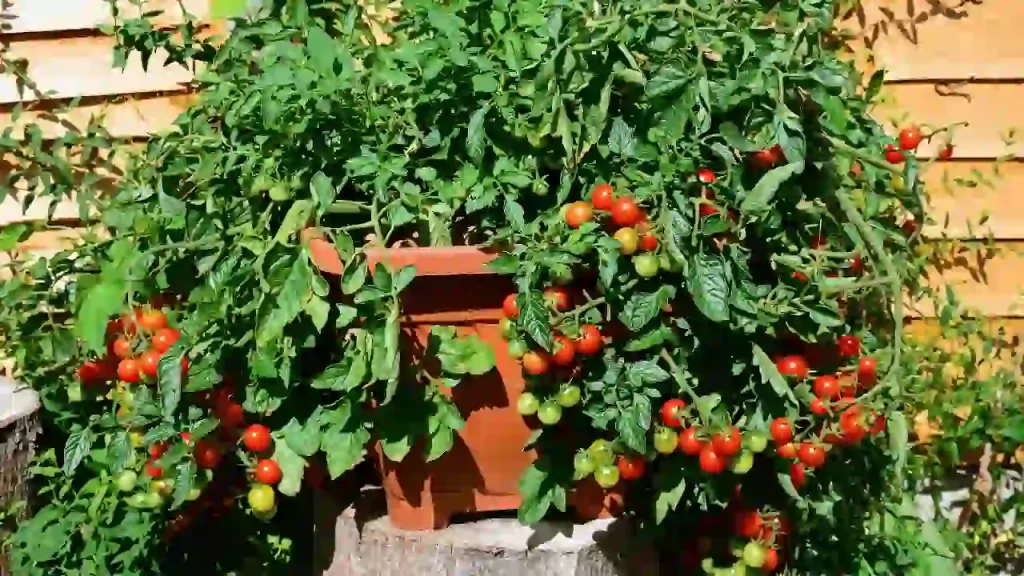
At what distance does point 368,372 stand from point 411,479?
0.75ft

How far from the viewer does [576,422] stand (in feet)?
5.69

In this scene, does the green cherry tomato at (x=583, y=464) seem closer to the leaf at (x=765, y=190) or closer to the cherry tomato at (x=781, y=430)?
the cherry tomato at (x=781, y=430)

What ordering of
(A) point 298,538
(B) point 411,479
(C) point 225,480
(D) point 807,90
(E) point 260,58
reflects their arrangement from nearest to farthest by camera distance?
(D) point 807,90
(B) point 411,479
(E) point 260,58
(C) point 225,480
(A) point 298,538

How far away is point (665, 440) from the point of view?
1611 millimetres

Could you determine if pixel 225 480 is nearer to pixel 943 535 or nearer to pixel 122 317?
pixel 122 317

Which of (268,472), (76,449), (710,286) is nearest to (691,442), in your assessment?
(710,286)

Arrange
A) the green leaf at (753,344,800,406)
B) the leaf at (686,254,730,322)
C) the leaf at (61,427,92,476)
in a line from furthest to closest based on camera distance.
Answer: the leaf at (61,427,92,476), the green leaf at (753,344,800,406), the leaf at (686,254,730,322)

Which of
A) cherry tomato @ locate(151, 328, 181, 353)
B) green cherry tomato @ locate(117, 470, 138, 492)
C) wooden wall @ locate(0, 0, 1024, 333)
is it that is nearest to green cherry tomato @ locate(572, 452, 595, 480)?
cherry tomato @ locate(151, 328, 181, 353)

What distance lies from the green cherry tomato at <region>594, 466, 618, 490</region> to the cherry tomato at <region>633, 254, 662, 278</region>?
31 cm

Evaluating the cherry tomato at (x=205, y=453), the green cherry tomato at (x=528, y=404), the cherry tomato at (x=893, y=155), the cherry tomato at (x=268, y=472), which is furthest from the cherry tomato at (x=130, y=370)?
the cherry tomato at (x=893, y=155)

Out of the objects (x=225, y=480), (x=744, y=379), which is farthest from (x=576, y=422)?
(x=225, y=480)

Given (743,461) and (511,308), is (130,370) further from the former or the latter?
(743,461)

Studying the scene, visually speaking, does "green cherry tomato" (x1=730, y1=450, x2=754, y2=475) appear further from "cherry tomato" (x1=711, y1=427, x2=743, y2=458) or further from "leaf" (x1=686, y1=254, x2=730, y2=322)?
"leaf" (x1=686, y1=254, x2=730, y2=322)

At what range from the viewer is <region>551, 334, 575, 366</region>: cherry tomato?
1571 millimetres
